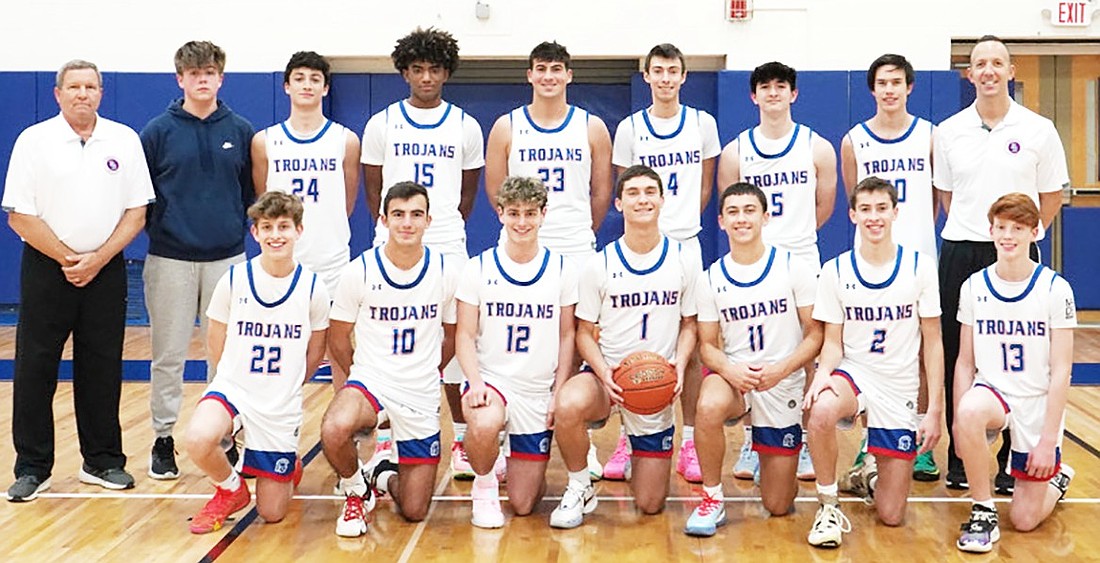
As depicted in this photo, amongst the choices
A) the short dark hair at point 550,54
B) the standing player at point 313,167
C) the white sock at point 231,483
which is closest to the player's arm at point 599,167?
the short dark hair at point 550,54

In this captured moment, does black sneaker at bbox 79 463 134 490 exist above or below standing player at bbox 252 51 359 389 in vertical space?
below

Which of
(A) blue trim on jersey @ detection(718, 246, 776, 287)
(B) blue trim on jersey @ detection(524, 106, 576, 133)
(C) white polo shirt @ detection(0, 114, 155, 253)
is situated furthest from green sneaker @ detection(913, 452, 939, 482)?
(C) white polo shirt @ detection(0, 114, 155, 253)

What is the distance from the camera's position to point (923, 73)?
9.92 m

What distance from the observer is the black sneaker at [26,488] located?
16.6ft

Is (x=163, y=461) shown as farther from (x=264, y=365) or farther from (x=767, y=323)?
(x=767, y=323)

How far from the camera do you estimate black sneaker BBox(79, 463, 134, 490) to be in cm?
527

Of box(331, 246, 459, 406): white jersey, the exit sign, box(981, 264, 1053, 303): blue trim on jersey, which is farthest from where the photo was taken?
the exit sign

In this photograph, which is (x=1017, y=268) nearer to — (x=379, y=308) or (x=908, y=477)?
(x=908, y=477)

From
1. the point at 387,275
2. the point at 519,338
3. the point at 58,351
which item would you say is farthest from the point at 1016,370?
the point at 58,351

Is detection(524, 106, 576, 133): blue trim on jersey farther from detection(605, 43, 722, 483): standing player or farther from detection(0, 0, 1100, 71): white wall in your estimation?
detection(0, 0, 1100, 71): white wall

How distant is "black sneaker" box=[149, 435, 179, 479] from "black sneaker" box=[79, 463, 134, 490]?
0.13m

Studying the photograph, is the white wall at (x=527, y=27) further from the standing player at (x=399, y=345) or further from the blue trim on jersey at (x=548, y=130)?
the standing player at (x=399, y=345)

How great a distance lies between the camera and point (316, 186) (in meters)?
5.45

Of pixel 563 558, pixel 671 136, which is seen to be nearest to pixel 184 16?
pixel 671 136
